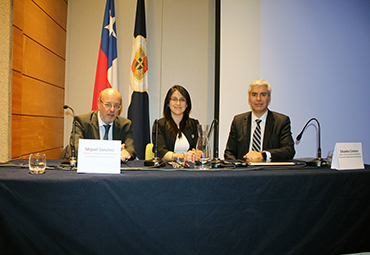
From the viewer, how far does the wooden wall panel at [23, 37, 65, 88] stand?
283 cm

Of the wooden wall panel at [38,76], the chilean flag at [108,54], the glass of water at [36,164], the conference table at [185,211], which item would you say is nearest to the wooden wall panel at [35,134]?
the wooden wall panel at [38,76]

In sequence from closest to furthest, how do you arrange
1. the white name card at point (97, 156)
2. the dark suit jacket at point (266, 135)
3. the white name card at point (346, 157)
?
the white name card at point (97, 156)
the white name card at point (346, 157)
the dark suit jacket at point (266, 135)

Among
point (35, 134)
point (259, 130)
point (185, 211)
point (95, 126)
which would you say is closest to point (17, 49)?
point (35, 134)

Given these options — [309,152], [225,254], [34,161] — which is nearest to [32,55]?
[34,161]

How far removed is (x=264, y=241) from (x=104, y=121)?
1.81m

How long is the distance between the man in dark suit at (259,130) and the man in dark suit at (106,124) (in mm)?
1077

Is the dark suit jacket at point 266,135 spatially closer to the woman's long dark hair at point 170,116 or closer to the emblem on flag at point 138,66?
the woman's long dark hair at point 170,116

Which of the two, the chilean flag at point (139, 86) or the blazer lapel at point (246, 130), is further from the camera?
the chilean flag at point (139, 86)

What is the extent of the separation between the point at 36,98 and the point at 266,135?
112 inches

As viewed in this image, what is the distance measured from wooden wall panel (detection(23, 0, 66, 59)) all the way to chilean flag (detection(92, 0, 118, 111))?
651mm

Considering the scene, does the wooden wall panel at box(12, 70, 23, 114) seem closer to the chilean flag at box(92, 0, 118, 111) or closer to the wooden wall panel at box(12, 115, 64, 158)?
the wooden wall panel at box(12, 115, 64, 158)

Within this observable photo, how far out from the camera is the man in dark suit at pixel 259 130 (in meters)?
2.45

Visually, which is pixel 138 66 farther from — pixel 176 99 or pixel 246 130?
pixel 246 130

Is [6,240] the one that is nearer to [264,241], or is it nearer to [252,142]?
[264,241]
